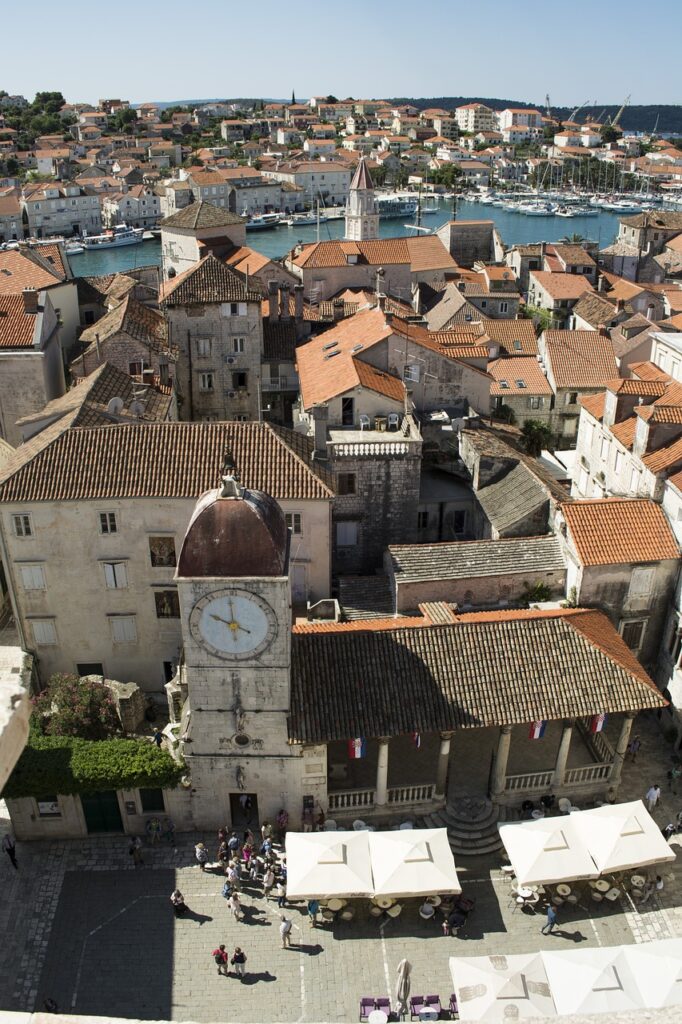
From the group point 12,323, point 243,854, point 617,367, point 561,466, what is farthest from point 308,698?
point 617,367

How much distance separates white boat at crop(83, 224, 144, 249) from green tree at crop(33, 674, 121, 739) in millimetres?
135929

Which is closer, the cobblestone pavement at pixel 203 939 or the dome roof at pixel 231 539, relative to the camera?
the cobblestone pavement at pixel 203 939

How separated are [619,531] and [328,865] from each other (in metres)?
17.8

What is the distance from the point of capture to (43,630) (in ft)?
119

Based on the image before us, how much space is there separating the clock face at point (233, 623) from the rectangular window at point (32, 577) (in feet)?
35.7

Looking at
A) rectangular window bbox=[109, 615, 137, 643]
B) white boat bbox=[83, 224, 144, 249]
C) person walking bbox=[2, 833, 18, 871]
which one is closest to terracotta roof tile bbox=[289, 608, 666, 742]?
rectangular window bbox=[109, 615, 137, 643]

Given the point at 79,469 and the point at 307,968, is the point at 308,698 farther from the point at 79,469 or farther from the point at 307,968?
the point at 79,469

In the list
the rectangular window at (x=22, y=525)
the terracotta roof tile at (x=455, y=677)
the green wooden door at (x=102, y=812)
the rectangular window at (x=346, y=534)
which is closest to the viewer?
the terracotta roof tile at (x=455, y=677)

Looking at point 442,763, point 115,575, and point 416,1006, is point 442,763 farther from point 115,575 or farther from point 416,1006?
point 115,575

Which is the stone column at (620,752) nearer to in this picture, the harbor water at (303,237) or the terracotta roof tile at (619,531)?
the terracotta roof tile at (619,531)

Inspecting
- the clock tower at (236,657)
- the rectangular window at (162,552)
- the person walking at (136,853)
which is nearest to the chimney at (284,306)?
the rectangular window at (162,552)

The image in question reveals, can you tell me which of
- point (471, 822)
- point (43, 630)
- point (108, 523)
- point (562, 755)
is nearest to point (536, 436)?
point (562, 755)

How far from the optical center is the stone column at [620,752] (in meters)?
31.2

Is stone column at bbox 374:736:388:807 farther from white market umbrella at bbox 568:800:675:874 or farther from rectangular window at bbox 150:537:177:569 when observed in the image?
rectangular window at bbox 150:537:177:569
